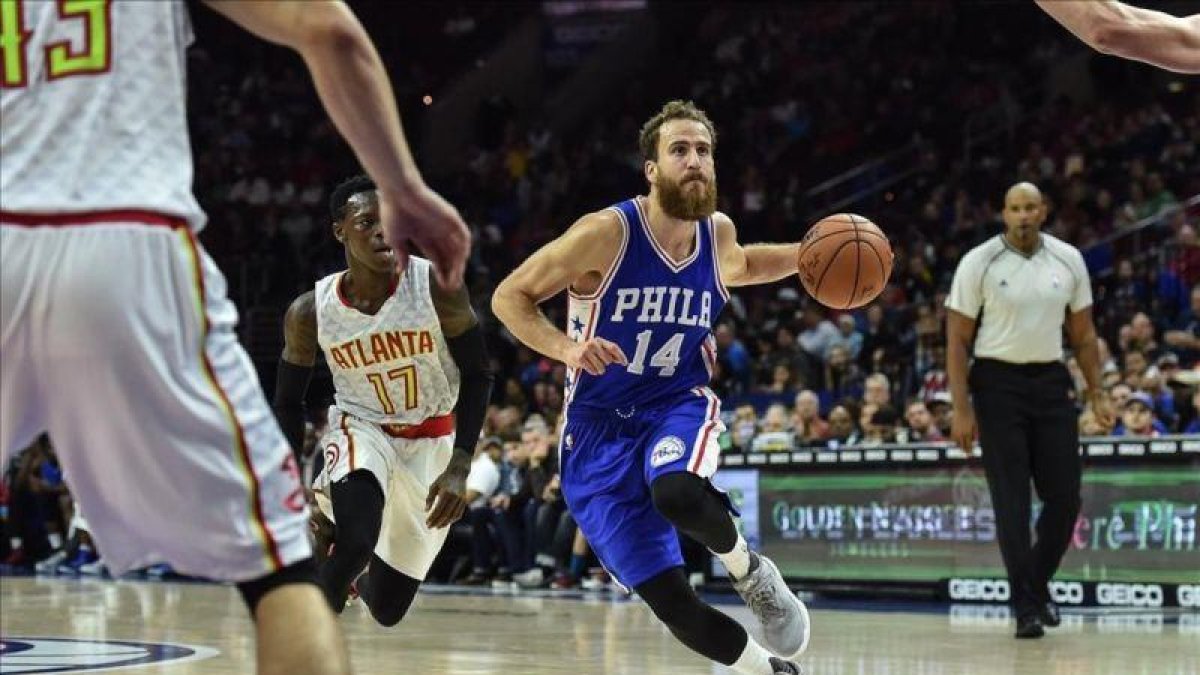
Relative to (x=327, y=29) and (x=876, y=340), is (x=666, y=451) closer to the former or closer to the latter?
(x=327, y=29)

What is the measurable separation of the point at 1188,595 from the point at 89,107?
350 inches

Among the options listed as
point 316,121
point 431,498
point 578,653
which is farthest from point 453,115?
point 431,498

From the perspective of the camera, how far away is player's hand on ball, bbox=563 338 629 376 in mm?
5789

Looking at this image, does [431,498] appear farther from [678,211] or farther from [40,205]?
[40,205]

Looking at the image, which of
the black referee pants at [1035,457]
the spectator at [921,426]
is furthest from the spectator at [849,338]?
the black referee pants at [1035,457]

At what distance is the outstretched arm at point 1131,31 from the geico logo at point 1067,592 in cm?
705

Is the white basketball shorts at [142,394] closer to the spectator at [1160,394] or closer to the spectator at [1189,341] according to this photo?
the spectator at [1160,394]

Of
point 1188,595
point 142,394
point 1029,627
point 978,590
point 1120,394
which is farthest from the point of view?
point 1120,394

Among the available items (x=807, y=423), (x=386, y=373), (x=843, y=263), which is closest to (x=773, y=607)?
(x=843, y=263)

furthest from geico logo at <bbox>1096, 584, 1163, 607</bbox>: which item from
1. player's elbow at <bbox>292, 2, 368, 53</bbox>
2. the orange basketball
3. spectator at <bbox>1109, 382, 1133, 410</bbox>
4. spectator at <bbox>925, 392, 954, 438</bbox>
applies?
player's elbow at <bbox>292, 2, 368, 53</bbox>

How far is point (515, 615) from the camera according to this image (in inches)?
435

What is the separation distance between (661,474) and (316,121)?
69.9ft

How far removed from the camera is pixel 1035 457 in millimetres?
9078

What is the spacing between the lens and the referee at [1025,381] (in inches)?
353
